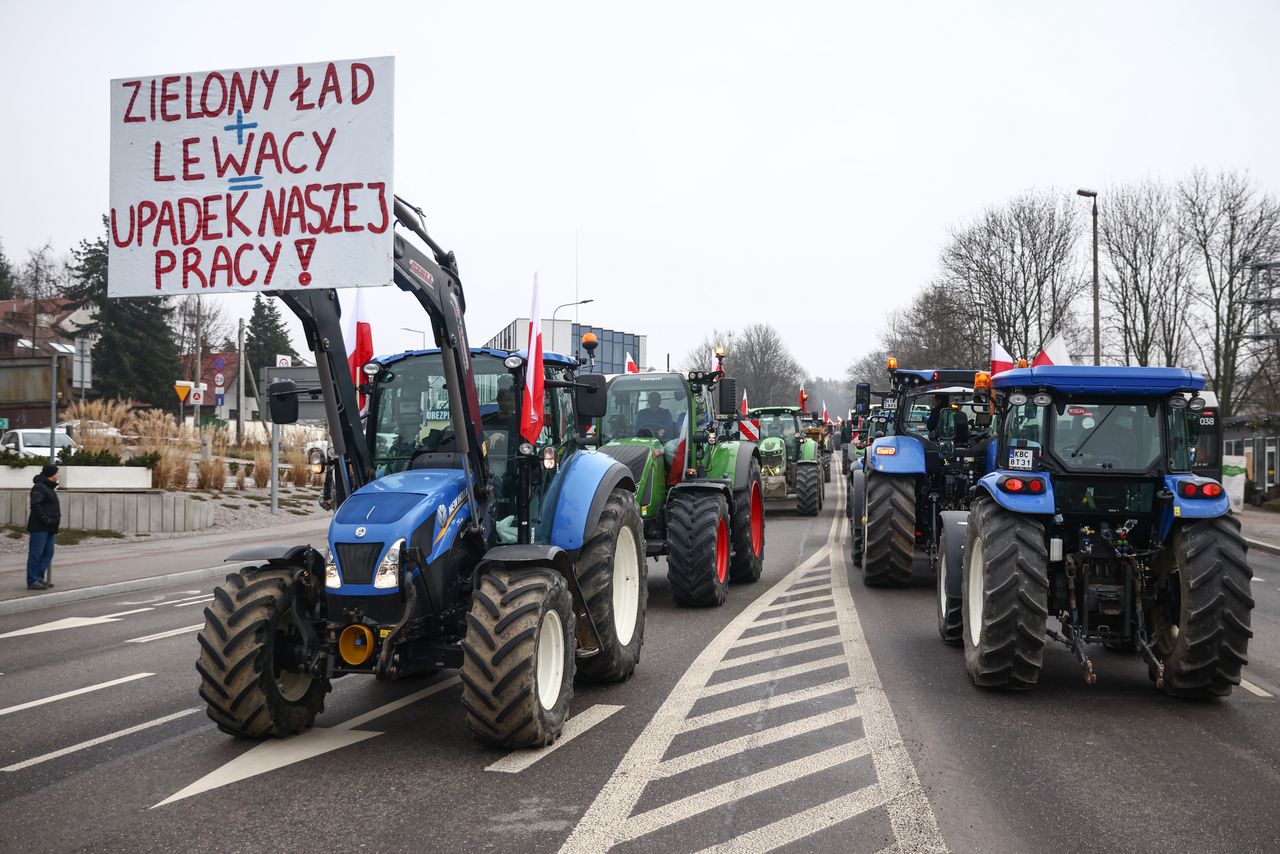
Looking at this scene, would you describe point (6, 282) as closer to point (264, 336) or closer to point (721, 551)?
point (264, 336)

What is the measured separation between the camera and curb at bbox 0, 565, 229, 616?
12044mm

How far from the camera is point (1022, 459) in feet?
23.7

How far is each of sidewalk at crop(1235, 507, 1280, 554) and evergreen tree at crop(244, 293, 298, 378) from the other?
59489 mm

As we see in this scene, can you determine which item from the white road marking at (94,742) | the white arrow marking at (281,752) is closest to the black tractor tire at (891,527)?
the white arrow marking at (281,752)

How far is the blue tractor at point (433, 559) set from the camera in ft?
17.8

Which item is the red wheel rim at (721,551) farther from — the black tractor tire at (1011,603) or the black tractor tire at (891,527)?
the black tractor tire at (1011,603)

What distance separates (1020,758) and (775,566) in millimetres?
9003

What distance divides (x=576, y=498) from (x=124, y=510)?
16.0 meters

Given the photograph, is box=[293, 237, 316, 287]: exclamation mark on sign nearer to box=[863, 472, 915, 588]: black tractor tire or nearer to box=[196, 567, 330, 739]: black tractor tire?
box=[196, 567, 330, 739]: black tractor tire

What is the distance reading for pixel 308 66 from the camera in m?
5.54

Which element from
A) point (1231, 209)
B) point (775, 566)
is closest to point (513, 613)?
point (775, 566)

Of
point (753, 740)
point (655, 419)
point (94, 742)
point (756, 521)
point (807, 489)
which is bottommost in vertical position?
point (94, 742)

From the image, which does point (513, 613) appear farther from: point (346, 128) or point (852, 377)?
point (852, 377)

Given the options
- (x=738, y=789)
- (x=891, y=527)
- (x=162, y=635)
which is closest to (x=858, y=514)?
(x=891, y=527)
